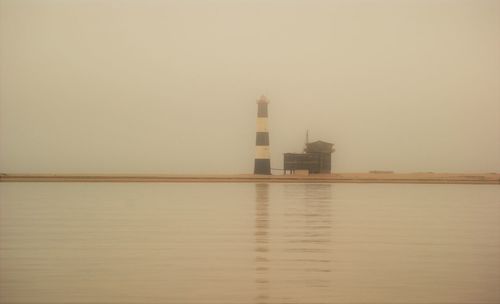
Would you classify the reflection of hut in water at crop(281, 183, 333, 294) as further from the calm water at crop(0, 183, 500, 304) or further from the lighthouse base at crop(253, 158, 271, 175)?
the lighthouse base at crop(253, 158, 271, 175)

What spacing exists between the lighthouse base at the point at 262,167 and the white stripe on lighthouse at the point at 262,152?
0.28 ft

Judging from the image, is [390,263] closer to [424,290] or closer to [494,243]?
[424,290]

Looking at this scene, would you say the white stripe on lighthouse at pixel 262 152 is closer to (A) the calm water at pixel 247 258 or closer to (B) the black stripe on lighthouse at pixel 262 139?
(B) the black stripe on lighthouse at pixel 262 139

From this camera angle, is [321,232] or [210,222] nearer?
[321,232]

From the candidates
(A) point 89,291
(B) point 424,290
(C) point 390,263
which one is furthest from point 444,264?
(A) point 89,291

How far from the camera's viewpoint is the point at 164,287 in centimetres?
239

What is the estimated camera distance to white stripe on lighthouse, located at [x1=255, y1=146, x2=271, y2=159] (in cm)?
1842

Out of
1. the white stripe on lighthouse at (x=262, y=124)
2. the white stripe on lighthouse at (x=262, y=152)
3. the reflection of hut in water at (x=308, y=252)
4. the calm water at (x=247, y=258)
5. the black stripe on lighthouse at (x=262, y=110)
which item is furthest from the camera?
the black stripe on lighthouse at (x=262, y=110)

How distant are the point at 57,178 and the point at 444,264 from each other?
14.0m

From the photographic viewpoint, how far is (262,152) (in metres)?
18.4

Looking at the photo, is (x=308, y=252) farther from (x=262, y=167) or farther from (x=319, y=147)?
(x=319, y=147)

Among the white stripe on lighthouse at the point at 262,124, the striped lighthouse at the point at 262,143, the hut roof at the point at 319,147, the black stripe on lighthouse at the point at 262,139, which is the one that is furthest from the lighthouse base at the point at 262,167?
the hut roof at the point at 319,147

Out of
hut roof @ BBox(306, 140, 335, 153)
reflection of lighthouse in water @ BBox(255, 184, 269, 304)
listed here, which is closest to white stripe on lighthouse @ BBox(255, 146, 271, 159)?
hut roof @ BBox(306, 140, 335, 153)

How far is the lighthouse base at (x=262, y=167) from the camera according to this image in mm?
18312
